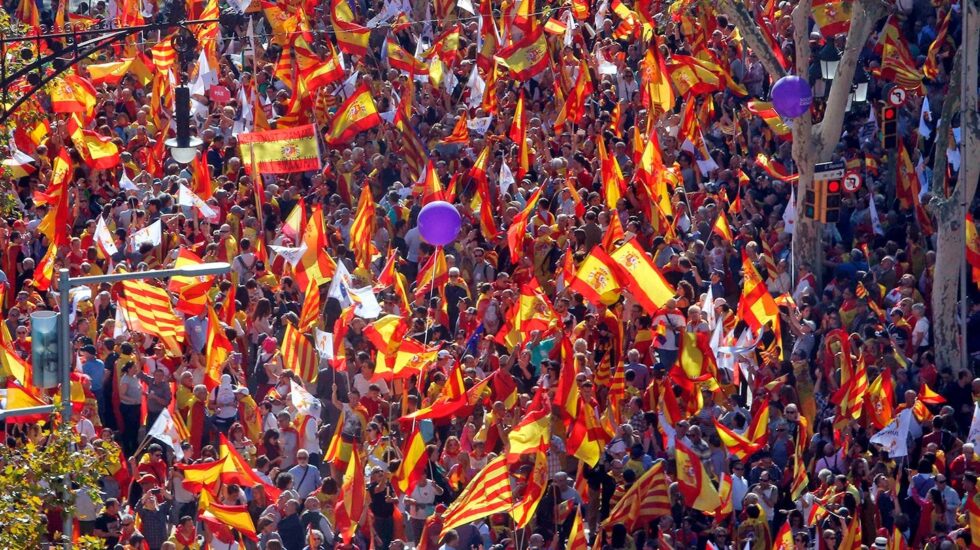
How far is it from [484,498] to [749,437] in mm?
2878

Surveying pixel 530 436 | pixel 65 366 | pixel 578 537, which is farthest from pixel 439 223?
pixel 65 366

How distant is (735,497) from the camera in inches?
906

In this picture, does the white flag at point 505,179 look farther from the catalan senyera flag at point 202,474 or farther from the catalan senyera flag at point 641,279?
the catalan senyera flag at point 202,474

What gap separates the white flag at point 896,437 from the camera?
2316cm

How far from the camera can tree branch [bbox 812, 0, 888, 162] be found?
28828 mm

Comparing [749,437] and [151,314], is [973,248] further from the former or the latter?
[151,314]

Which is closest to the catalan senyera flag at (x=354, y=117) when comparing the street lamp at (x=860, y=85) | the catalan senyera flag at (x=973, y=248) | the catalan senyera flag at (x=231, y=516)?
the street lamp at (x=860, y=85)

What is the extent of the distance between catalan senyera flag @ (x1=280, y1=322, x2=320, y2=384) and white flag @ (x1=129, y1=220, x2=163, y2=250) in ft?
9.42

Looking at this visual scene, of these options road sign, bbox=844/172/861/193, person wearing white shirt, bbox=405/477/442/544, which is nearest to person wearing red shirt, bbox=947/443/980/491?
person wearing white shirt, bbox=405/477/442/544

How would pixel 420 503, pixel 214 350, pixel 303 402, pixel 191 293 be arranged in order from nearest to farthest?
pixel 420 503 → pixel 303 402 → pixel 214 350 → pixel 191 293

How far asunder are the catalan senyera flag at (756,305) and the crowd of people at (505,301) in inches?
2.4

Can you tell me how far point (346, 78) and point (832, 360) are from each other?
10.1 meters

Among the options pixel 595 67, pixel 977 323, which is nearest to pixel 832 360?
pixel 977 323

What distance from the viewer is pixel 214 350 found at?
81.6ft
